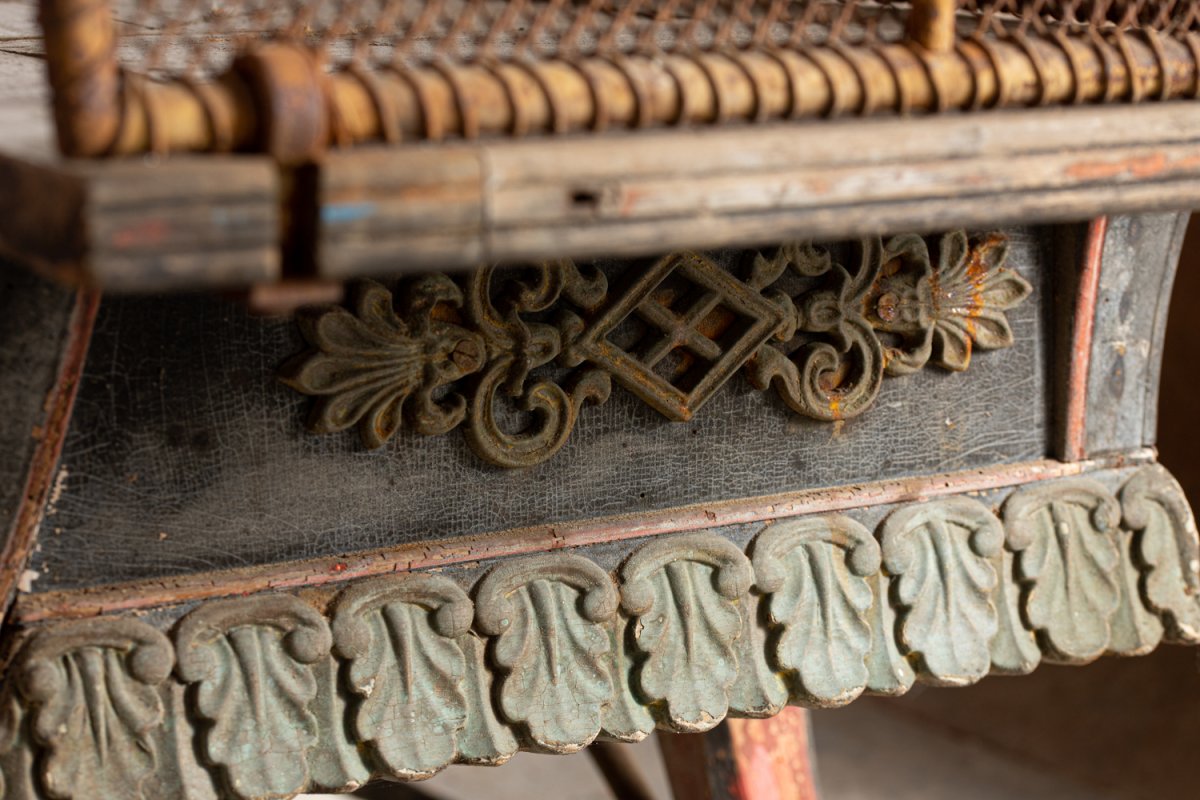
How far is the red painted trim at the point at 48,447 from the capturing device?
0.81m

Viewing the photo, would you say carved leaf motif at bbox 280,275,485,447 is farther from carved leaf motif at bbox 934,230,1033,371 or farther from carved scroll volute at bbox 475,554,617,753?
carved leaf motif at bbox 934,230,1033,371

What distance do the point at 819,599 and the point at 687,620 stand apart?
0.10m

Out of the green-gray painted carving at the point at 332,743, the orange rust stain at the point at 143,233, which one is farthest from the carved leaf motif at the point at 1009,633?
the orange rust stain at the point at 143,233

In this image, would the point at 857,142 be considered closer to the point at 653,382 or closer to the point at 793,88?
the point at 793,88

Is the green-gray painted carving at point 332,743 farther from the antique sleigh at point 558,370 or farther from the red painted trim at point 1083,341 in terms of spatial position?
the red painted trim at point 1083,341

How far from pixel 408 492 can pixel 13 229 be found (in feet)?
1.13

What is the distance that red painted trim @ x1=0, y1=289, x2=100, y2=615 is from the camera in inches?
32.0

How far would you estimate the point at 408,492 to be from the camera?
0.94 metres

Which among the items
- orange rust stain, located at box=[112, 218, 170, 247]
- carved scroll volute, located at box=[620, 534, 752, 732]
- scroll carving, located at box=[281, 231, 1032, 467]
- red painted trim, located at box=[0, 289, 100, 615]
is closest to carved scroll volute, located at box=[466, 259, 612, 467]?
scroll carving, located at box=[281, 231, 1032, 467]

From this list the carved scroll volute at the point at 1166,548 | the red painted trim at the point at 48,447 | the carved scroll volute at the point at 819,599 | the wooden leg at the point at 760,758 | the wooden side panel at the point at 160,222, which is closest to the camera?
the wooden side panel at the point at 160,222

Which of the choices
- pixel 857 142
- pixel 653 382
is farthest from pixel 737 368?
pixel 857 142

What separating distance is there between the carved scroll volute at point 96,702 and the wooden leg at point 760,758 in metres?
0.51

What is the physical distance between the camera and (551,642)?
96cm

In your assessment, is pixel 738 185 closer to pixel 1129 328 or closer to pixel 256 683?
pixel 256 683
